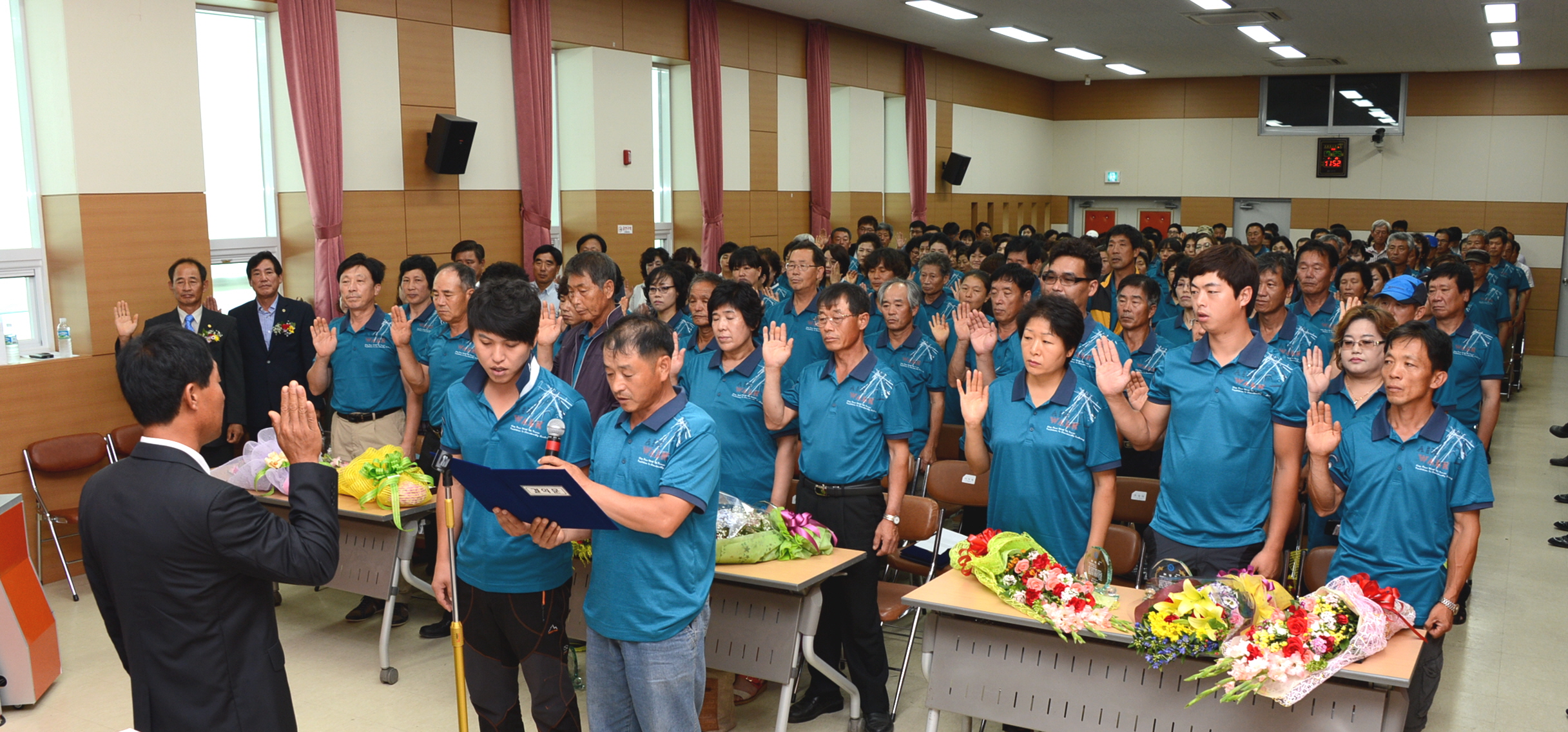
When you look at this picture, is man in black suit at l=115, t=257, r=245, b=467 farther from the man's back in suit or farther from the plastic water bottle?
the man's back in suit

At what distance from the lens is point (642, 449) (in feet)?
9.80

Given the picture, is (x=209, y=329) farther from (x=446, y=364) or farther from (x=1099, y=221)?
(x=1099, y=221)

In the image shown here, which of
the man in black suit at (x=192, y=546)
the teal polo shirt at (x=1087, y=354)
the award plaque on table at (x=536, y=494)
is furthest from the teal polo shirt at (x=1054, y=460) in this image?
the man in black suit at (x=192, y=546)

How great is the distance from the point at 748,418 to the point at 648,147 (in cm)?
643

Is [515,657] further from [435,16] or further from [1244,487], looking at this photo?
[435,16]

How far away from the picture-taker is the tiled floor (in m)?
4.34

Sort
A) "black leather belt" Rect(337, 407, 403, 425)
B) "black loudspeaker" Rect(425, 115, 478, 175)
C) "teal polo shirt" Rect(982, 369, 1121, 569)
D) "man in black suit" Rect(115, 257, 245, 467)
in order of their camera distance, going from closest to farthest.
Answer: "teal polo shirt" Rect(982, 369, 1121, 569) → "black leather belt" Rect(337, 407, 403, 425) → "man in black suit" Rect(115, 257, 245, 467) → "black loudspeaker" Rect(425, 115, 478, 175)

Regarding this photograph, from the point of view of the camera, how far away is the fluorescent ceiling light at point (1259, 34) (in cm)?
1215

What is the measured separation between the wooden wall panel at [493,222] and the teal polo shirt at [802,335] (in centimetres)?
319

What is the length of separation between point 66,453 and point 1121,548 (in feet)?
18.8

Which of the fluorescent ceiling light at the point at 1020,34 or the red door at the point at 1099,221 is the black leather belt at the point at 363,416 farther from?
the red door at the point at 1099,221

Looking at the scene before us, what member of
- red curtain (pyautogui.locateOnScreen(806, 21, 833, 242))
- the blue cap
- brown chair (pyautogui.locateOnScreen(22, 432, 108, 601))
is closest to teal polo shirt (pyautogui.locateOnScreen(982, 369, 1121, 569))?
the blue cap

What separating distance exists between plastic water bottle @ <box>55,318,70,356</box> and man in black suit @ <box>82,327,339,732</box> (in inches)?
179

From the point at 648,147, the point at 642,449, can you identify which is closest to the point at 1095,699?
the point at 642,449
